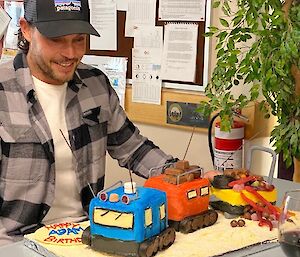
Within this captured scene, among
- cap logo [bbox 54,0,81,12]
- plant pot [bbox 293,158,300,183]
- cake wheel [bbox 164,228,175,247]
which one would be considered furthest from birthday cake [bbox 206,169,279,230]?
cap logo [bbox 54,0,81,12]

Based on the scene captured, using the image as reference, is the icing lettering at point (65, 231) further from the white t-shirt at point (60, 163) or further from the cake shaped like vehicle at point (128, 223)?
the white t-shirt at point (60, 163)

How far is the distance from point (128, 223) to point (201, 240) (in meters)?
0.20

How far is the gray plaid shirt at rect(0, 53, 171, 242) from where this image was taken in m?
1.74

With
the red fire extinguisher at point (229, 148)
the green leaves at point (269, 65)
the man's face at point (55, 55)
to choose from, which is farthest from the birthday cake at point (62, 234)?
the red fire extinguisher at point (229, 148)

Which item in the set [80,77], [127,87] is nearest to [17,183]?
[80,77]

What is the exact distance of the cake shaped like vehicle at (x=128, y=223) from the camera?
3.95 ft

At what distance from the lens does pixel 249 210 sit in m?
1.46

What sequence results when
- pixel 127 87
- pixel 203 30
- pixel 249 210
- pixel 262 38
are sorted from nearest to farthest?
pixel 249 210 → pixel 262 38 → pixel 203 30 → pixel 127 87

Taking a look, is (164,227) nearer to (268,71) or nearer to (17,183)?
(17,183)

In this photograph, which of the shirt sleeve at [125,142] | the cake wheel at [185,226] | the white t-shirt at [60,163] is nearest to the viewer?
the cake wheel at [185,226]

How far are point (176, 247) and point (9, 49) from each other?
213cm

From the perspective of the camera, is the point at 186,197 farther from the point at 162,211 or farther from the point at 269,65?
the point at 269,65

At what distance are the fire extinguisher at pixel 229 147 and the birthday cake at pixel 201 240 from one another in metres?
0.90

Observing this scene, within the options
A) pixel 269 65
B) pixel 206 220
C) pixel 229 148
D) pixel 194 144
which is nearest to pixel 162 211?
pixel 206 220
